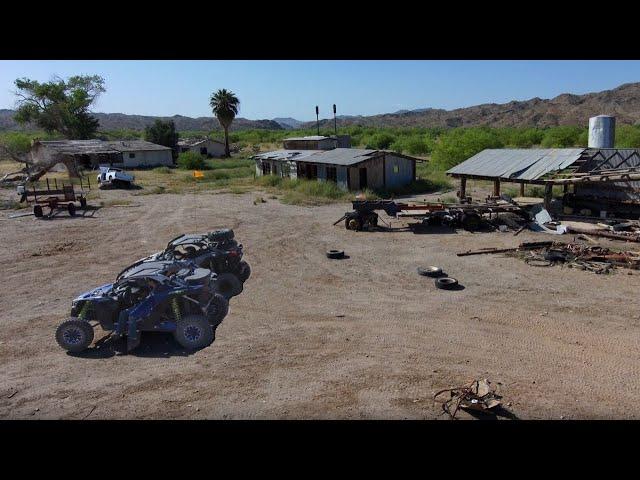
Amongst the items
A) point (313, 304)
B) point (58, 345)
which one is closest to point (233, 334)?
point (313, 304)

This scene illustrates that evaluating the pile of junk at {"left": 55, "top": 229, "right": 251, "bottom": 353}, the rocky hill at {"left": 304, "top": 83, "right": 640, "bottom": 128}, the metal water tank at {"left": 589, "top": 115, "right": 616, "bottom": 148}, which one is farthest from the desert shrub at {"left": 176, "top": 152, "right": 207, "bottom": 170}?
the rocky hill at {"left": 304, "top": 83, "right": 640, "bottom": 128}

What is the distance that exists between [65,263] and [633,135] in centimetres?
4310

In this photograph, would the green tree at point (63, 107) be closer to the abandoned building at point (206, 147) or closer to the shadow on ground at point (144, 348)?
the abandoned building at point (206, 147)

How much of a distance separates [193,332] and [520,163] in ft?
66.0

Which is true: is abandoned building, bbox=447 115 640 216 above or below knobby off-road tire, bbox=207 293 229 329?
above

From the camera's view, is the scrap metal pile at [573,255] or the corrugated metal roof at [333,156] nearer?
the scrap metal pile at [573,255]

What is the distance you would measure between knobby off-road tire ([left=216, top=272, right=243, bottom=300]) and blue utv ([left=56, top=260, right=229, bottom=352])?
2297mm

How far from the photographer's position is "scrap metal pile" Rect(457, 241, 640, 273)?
1545 cm

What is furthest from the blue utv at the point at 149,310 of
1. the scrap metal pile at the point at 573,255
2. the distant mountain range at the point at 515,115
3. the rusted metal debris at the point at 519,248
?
the distant mountain range at the point at 515,115

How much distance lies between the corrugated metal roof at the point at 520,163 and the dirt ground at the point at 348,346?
7.76 meters

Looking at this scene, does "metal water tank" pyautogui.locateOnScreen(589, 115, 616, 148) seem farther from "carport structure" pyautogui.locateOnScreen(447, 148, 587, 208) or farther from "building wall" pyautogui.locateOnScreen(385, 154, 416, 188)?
"building wall" pyautogui.locateOnScreen(385, 154, 416, 188)

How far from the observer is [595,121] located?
2739 cm

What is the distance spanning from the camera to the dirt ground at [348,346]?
820 centimetres
